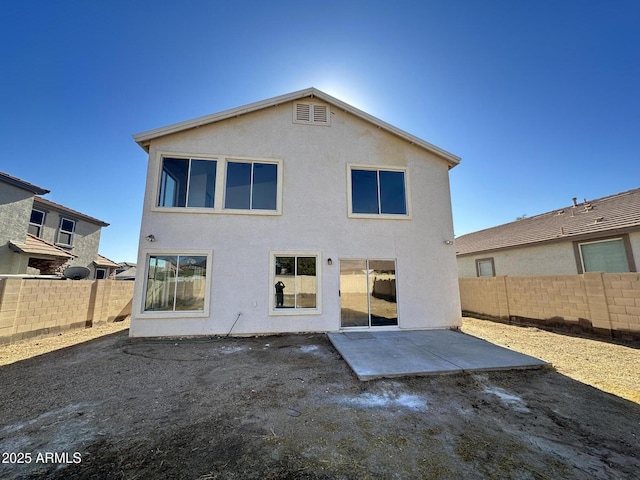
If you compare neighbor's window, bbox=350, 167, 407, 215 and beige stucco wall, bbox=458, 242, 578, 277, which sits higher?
neighbor's window, bbox=350, 167, 407, 215

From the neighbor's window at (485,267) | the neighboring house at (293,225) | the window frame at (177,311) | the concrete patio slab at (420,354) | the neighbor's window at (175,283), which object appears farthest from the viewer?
the neighbor's window at (485,267)

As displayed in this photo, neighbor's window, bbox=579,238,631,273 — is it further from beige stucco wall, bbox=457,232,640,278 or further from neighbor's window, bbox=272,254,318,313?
neighbor's window, bbox=272,254,318,313

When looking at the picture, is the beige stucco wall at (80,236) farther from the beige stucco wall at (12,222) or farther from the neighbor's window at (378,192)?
the neighbor's window at (378,192)

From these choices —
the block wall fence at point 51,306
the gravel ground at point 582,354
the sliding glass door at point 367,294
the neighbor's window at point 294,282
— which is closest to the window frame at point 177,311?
the neighbor's window at point 294,282

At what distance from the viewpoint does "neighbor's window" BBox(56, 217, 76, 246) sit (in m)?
18.2

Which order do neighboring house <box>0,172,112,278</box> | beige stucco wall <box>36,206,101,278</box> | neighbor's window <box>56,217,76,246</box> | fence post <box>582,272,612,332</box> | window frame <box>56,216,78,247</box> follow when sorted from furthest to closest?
neighbor's window <box>56,217,76,246</box> → window frame <box>56,216,78,247</box> → beige stucco wall <box>36,206,101,278</box> → neighboring house <box>0,172,112,278</box> → fence post <box>582,272,612,332</box>

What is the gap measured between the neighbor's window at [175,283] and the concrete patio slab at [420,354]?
4.62 metres

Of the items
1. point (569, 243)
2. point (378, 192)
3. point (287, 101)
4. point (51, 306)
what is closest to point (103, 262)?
point (51, 306)

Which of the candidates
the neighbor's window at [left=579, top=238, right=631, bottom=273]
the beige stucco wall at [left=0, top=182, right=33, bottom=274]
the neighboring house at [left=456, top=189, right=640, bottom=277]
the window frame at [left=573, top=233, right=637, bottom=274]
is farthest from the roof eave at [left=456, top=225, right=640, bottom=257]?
the beige stucco wall at [left=0, top=182, right=33, bottom=274]

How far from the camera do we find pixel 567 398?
4242 millimetres

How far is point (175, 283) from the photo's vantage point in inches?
330

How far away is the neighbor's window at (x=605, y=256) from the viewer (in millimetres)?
10750

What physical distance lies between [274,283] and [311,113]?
6571 mm

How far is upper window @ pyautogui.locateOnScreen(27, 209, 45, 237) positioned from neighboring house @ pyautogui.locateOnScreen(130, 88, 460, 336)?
14301 millimetres
